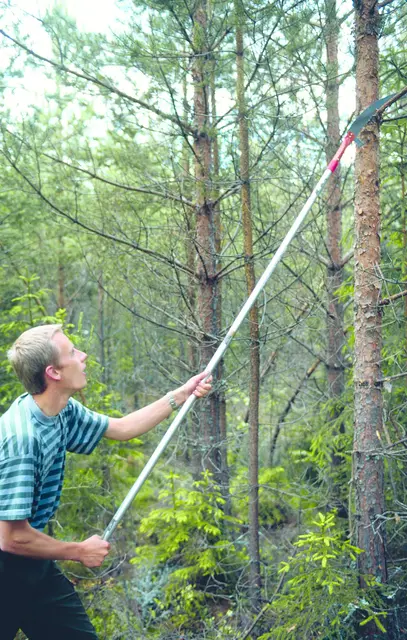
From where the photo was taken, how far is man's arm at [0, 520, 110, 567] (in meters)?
2.55

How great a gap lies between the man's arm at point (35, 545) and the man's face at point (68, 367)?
69 centimetres

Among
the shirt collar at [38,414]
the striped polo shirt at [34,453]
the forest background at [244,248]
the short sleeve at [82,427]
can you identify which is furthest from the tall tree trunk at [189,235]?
the shirt collar at [38,414]

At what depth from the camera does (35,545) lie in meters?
2.61

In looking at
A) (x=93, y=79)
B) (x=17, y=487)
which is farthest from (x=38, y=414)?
(x=93, y=79)

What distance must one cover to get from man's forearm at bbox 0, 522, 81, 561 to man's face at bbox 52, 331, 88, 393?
0.70 m

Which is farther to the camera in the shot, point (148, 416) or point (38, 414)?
point (148, 416)

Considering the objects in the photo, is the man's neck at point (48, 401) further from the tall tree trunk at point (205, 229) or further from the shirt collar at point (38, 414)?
the tall tree trunk at point (205, 229)

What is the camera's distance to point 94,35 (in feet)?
16.5

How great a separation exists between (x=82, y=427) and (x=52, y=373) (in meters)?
0.56

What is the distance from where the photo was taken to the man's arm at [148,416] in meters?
3.35

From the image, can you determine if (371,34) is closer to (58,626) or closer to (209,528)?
(58,626)

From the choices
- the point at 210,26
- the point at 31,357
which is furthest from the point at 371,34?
the point at 31,357

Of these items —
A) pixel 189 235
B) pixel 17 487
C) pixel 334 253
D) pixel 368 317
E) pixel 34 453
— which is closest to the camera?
pixel 17 487

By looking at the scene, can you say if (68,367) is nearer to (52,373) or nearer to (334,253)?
(52,373)
